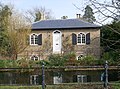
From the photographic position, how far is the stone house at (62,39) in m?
39.0

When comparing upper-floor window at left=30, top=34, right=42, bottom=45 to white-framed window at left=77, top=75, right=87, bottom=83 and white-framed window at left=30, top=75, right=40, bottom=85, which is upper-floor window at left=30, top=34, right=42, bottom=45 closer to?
white-framed window at left=77, top=75, right=87, bottom=83

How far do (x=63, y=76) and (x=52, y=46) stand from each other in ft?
77.7

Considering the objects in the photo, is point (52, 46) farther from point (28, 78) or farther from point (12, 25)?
point (28, 78)

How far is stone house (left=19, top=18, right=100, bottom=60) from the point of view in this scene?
39.0 m

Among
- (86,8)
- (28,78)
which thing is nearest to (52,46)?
(28,78)

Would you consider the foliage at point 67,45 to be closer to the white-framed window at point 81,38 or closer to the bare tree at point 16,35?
the white-framed window at point 81,38

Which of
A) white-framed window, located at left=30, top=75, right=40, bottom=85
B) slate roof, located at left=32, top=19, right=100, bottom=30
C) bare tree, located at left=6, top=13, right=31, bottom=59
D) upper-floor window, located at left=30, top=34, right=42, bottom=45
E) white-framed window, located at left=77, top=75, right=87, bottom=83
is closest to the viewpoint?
white-framed window, located at left=30, top=75, right=40, bottom=85

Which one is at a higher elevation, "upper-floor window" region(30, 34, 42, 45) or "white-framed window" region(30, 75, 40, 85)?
"upper-floor window" region(30, 34, 42, 45)

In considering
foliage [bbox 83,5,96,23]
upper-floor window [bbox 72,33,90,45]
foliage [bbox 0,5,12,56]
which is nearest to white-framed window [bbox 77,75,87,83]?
foliage [bbox 83,5,96,23]

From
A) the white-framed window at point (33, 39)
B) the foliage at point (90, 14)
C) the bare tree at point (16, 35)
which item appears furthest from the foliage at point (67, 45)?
the foliage at point (90, 14)

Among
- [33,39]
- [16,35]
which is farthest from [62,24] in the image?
[16,35]

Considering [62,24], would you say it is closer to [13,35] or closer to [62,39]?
[62,39]

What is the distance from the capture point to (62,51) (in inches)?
1544

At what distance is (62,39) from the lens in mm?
39781
